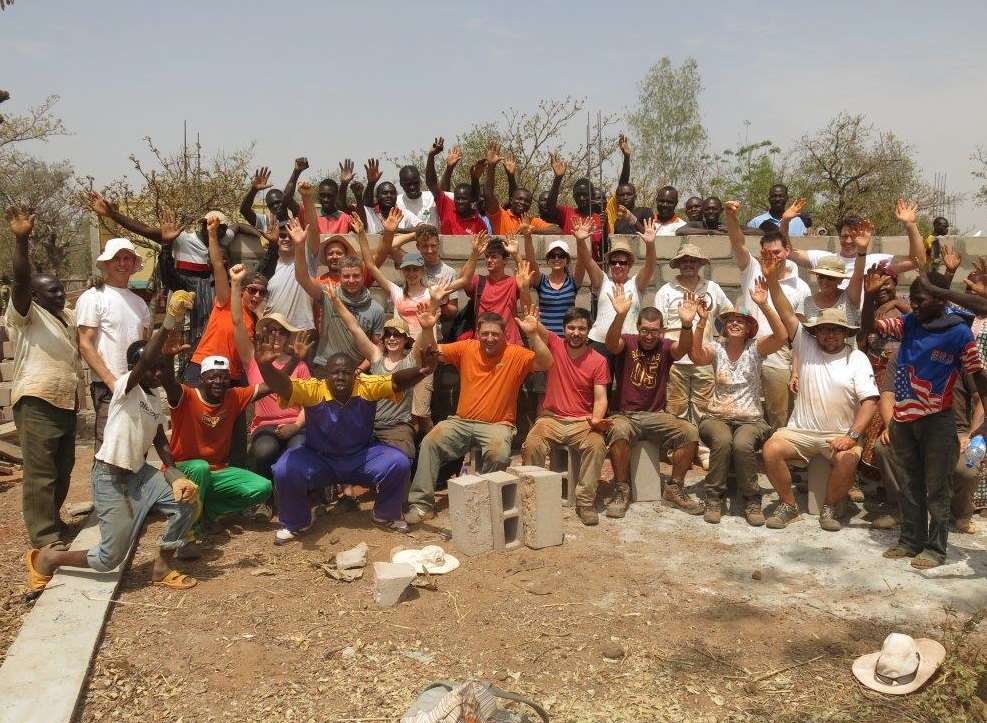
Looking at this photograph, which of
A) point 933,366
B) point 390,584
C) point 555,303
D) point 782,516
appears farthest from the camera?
point 555,303

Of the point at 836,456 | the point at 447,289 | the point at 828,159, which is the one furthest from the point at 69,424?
the point at 828,159

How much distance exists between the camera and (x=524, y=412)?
318 inches

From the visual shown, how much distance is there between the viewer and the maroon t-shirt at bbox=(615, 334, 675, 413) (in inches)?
274

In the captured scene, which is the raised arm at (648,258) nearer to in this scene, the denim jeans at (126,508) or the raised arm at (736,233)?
the raised arm at (736,233)

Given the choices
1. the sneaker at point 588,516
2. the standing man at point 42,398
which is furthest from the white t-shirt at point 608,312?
the standing man at point 42,398

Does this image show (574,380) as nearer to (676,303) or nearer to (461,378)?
(461,378)

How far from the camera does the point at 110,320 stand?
6.02 meters

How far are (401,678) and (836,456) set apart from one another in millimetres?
3758

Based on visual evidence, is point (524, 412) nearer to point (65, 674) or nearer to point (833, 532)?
point (833, 532)

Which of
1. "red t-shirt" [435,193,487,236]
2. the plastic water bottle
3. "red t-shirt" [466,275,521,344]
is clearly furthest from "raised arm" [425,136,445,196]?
the plastic water bottle

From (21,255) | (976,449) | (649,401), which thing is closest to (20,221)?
(21,255)

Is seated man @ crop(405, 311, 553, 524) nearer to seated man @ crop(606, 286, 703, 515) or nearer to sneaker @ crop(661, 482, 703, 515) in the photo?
seated man @ crop(606, 286, 703, 515)

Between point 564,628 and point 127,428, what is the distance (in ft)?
9.55

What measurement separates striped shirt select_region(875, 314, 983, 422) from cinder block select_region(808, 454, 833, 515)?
3.06 ft
